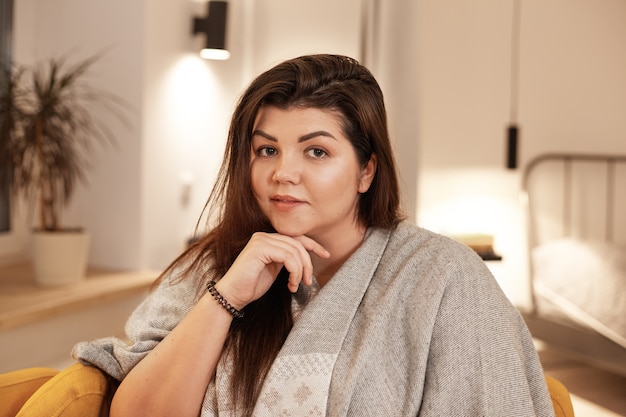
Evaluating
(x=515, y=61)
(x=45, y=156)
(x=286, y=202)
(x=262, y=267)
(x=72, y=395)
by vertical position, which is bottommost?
(x=72, y=395)

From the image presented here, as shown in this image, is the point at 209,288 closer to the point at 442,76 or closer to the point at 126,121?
the point at 126,121

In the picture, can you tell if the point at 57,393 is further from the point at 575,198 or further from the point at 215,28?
the point at 575,198

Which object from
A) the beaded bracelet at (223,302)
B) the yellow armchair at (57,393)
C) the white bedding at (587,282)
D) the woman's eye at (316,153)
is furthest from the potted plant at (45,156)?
the white bedding at (587,282)

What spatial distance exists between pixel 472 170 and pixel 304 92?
3.00 metres

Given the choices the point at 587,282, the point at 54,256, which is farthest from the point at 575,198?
the point at 54,256

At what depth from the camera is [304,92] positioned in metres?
1.32

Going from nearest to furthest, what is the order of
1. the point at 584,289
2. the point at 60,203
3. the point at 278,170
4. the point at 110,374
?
1. the point at 278,170
2. the point at 110,374
3. the point at 60,203
4. the point at 584,289

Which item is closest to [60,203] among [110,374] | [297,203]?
[110,374]

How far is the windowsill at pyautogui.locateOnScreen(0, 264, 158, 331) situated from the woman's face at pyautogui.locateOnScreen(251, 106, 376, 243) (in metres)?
1.11

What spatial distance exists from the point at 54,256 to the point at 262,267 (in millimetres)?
1402

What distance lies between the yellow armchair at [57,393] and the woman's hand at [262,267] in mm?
306

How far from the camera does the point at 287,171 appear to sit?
50.6 inches

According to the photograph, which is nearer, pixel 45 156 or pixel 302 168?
pixel 302 168

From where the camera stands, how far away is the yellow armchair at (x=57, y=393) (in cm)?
128
